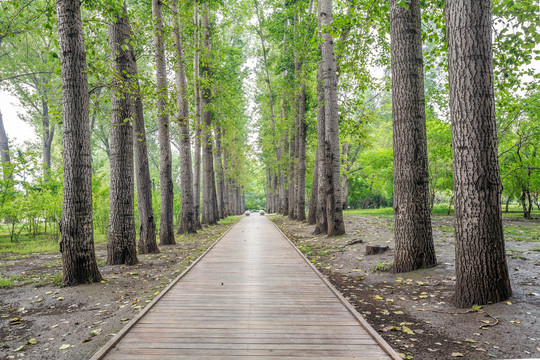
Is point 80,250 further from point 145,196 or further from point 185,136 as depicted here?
point 185,136

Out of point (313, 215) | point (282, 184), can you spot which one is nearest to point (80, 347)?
point (313, 215)

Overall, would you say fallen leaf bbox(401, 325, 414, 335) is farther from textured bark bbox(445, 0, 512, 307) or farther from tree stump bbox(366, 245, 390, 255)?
tree stump bbox(366, 245, 390, 255)

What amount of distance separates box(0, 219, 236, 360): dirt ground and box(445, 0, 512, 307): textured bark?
499 cm

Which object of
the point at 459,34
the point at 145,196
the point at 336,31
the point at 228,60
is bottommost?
the point at 145,196

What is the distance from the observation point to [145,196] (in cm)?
Result: 919

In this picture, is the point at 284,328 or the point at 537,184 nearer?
the point at 284,328

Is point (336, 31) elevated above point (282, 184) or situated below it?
above

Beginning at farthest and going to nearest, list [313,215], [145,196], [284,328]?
1. [313,215]
2. [145,196]
3. [284,328]

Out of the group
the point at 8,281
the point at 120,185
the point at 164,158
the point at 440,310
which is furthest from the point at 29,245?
the point at 440,310

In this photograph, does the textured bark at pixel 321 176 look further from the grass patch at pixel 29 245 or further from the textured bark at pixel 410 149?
the grass patch at pixel 29 245

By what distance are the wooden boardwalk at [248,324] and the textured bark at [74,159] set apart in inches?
80.0

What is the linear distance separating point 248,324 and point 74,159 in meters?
4.61

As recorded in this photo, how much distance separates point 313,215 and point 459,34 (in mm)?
13130

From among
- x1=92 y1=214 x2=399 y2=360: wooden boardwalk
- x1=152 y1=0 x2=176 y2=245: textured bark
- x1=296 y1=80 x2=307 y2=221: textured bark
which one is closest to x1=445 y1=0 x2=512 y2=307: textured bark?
x1=92 y1=214 x2=399 y2=360: wooden boardwalk
